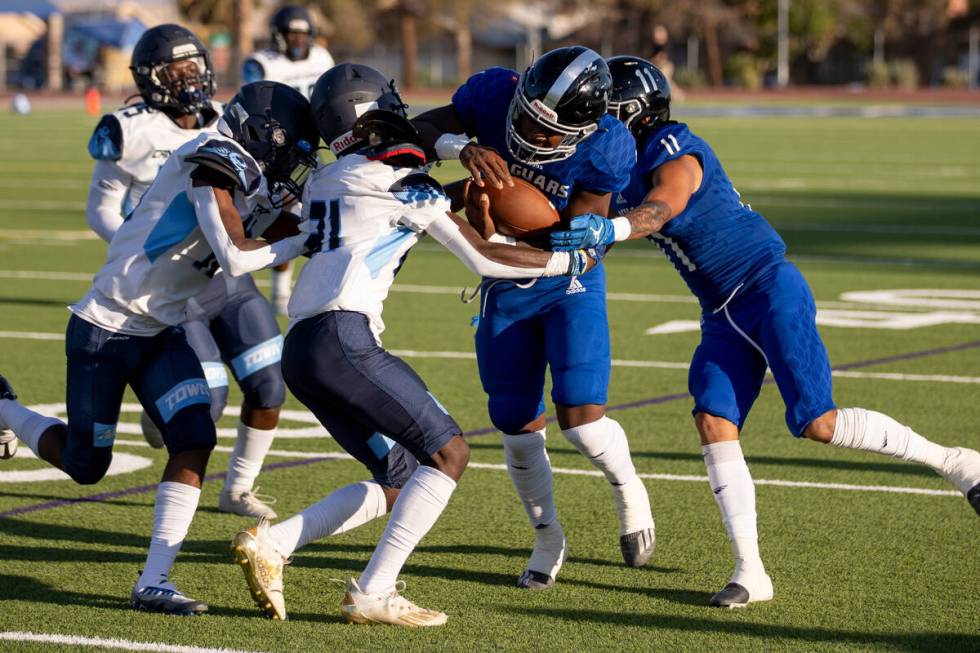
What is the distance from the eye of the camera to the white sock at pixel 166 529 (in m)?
5.00

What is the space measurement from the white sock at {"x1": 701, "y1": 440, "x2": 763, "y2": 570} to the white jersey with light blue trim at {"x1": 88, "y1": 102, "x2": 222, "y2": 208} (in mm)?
3672

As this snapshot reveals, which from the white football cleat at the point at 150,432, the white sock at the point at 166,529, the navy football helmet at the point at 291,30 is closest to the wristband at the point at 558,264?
the white sock at the point at 166,529

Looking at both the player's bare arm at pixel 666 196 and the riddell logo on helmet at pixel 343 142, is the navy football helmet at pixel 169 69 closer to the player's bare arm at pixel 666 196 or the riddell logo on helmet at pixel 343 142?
the riddell logo on helmet at pixel 343 142

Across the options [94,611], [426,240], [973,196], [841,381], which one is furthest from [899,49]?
[94,611]

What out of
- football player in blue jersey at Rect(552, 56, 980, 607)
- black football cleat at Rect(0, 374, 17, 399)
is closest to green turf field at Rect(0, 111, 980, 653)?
football player in blue jersey at Rect(552, 56, 980, 607)

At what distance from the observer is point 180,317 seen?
5340 millimetres

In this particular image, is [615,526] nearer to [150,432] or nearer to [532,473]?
[532,473]

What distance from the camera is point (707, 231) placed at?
5.39m

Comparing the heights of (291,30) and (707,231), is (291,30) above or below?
below

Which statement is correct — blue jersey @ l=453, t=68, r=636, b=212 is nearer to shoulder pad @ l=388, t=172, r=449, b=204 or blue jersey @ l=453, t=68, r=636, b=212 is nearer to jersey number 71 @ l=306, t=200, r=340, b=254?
shoulder pad @ l=388, t=172, r=449, b=204

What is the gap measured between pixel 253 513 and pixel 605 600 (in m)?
1.71

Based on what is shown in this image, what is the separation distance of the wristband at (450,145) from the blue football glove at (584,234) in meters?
0.45

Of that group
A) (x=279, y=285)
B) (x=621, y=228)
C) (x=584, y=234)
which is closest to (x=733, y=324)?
(x=621, y=228)

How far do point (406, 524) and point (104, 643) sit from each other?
93 centimetres
